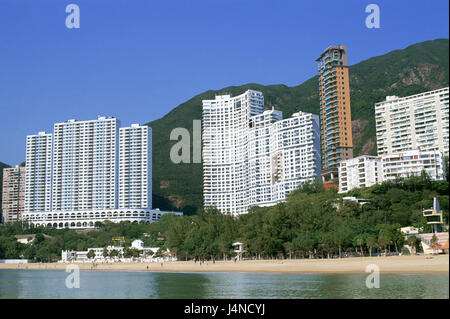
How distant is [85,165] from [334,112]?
63.9 m

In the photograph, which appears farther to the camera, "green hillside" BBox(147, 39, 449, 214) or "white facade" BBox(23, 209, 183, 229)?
"green hillside" BBox(147, 39, 449, 214)

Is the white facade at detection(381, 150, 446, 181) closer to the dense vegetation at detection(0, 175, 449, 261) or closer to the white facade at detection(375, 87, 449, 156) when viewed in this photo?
the dense vegetation at detection(0, 175, 449, 261)

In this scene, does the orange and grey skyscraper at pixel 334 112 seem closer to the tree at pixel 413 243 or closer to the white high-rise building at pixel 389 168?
the white high-rise building at pixel 389 168

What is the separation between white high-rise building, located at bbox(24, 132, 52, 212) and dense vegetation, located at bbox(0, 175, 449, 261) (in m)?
56.9

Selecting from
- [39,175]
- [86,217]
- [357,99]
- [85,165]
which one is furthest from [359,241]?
[39,175]

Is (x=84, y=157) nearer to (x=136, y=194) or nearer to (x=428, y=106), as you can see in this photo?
(x=136, y=194)

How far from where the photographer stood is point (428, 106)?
88688 millimetres

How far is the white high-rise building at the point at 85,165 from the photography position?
12494 cm

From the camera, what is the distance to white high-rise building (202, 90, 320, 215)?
326 feet

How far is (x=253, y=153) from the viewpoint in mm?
113250

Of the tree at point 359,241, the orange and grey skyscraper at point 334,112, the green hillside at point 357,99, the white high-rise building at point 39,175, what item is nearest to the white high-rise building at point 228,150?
the green hillside at point 357,99

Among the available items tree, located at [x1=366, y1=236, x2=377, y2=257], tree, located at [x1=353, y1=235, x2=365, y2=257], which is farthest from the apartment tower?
tree, located at [x1=366, y1=236, x2=377, y2=257]

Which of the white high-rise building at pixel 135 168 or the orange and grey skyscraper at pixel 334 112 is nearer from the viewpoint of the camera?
the orange and grey skyscraper at pixel 334 112

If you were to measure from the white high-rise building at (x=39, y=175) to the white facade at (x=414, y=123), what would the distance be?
81.9 m
